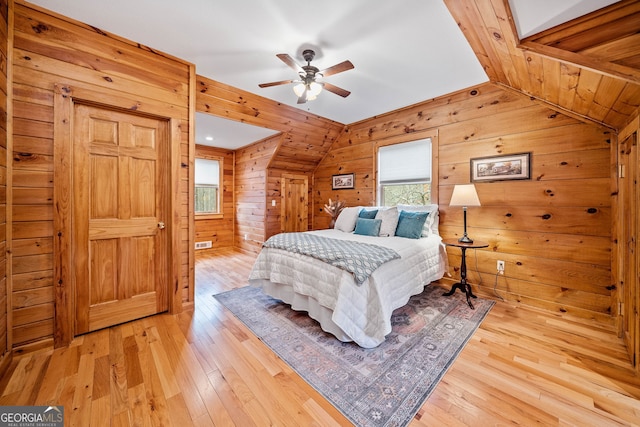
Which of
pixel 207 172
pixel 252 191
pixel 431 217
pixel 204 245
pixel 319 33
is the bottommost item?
pixel 204 245

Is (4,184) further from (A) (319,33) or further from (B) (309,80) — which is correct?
(A) (319,33)

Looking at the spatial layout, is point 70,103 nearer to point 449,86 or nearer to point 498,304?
point 449,86

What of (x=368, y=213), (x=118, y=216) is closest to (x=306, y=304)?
(x=368, y=213)

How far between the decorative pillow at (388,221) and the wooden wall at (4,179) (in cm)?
337

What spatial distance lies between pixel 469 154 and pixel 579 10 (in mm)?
1903

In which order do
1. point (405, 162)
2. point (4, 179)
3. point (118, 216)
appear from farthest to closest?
1. point (405, 162)
2. point (118, 216)
3. point (4, 179)

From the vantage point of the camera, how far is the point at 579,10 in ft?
4.49

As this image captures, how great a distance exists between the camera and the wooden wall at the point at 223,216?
18.5ft

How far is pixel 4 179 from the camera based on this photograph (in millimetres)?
1708

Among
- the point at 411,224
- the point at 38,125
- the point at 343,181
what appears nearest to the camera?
the point at 38,125

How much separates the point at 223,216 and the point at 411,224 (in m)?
4.50

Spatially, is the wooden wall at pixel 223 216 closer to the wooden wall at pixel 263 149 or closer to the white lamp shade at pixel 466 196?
the wooden wall at pixel 263 149

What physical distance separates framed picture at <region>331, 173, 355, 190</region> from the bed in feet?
4.68

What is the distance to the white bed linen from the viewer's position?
1.96 meters
